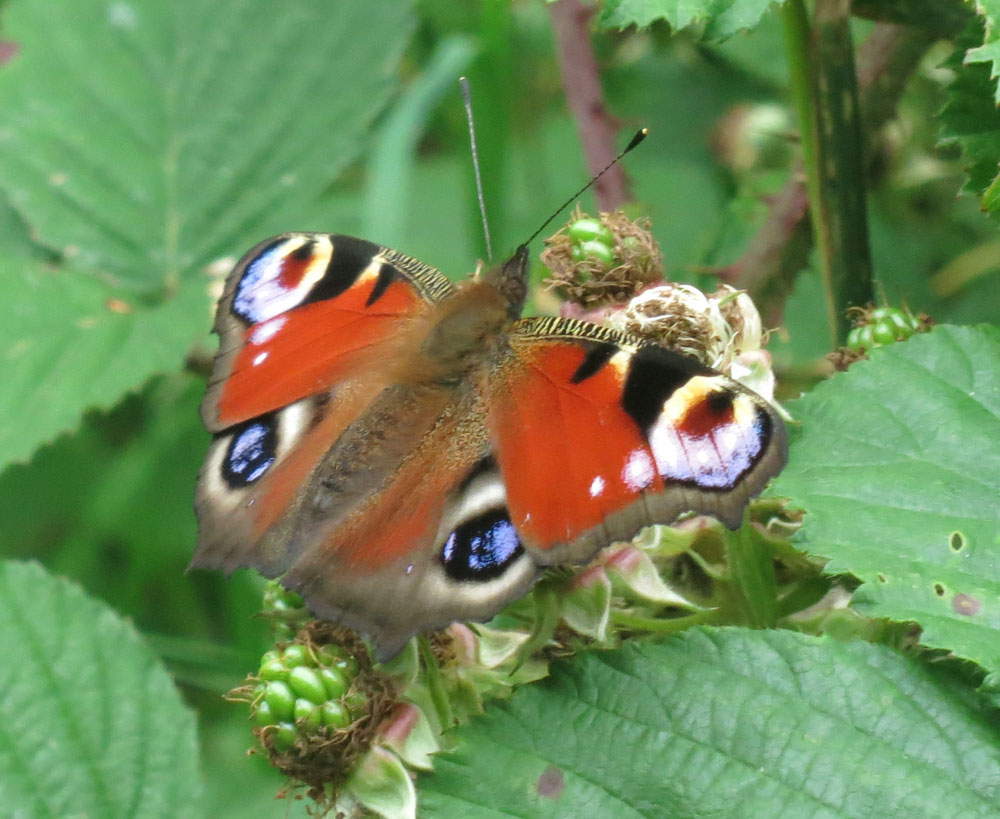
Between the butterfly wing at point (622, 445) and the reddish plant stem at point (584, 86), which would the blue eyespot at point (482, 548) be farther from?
the reddish plant stem at point (584, 86)

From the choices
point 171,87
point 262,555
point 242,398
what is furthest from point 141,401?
point 262,555

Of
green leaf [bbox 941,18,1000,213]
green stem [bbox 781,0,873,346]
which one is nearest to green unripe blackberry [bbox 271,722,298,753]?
green stem [bbox 781,0,873,346]

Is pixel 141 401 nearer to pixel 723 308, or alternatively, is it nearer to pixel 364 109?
pixel 364 109

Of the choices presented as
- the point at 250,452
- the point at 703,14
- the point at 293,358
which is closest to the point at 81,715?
the point at 250,452

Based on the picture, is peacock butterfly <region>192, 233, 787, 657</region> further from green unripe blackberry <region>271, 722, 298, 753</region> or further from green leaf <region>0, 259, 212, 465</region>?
green leaf <region>0, 259, 212, 465</region>

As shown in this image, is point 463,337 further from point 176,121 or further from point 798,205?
point 176,121

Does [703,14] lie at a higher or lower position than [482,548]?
higher

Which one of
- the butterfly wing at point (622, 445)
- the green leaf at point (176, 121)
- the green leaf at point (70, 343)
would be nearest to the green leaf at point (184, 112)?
the green leaf at point (176, 121)
